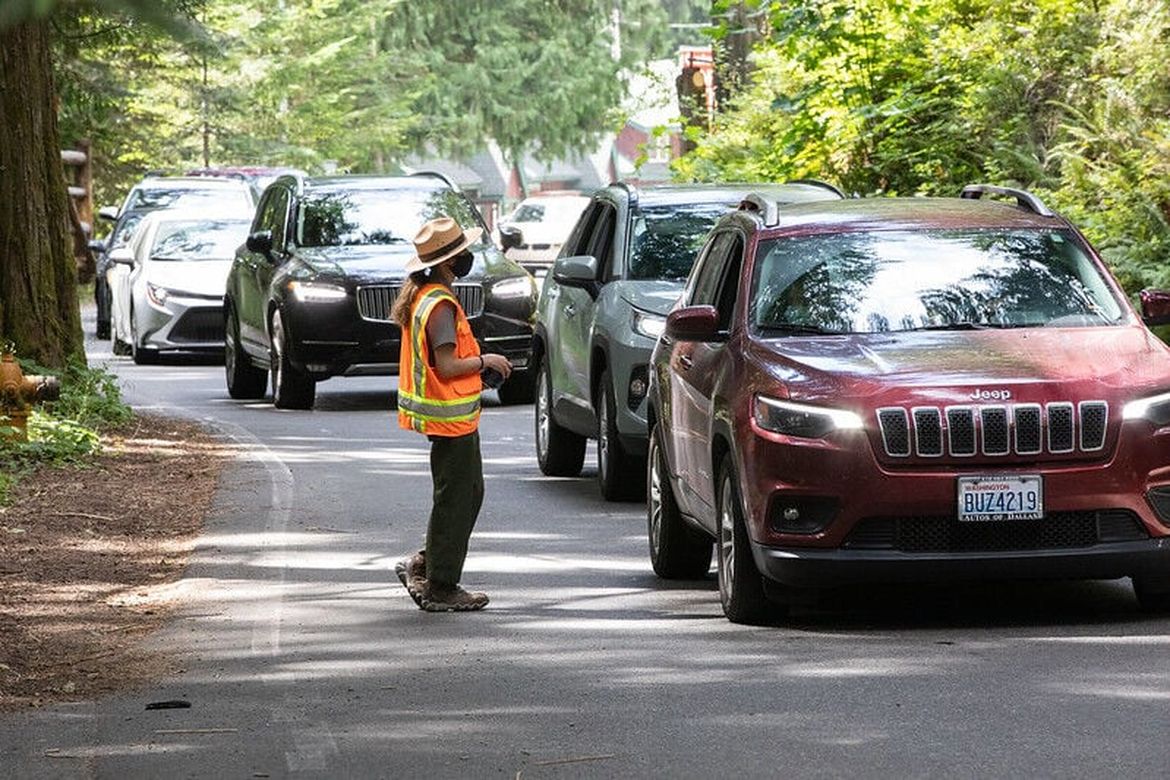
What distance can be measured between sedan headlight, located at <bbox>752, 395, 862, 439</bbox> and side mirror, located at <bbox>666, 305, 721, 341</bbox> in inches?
36.8

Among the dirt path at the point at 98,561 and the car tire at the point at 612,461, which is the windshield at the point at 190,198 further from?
the car tire at the point at 612,461

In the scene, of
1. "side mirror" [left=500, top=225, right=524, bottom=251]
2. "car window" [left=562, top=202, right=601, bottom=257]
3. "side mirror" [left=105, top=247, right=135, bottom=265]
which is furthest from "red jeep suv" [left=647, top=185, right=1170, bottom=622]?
"side mirror" [left=105, top=247, right=135, bottom=265]

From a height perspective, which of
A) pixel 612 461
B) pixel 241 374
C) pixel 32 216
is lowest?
pixel 241 374

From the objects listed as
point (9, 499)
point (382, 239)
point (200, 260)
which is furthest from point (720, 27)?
point (9, 499)

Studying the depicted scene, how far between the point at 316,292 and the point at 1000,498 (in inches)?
523

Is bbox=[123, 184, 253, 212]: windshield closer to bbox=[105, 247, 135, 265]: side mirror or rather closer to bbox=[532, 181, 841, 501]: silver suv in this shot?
bbox=[105, 247, 135, 265]: side mirror

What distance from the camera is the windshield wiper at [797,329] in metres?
10.6

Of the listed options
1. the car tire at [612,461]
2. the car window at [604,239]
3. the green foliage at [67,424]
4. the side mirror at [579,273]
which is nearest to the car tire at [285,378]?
the green foliage at [67,424]

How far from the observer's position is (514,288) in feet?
74.1

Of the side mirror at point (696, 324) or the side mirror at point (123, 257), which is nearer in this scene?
the side mirror at point (696, 324)

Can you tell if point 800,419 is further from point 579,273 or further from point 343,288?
point 343,288

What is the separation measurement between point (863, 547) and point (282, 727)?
250 cm

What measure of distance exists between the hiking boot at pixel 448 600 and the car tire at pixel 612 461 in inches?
152

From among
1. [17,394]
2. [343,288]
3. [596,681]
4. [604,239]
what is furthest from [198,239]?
[596,681]
